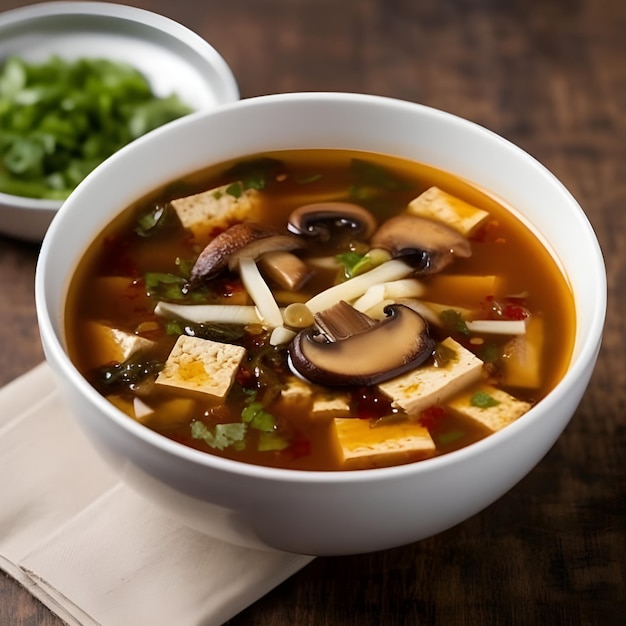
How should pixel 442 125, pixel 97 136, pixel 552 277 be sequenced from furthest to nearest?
pixel 97 136
pixel 442 125
pixel 552 277

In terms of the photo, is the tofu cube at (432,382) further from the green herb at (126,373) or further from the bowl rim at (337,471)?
the green herb at (126,373)

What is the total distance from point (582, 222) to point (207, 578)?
1.04 meters

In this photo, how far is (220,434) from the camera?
1.91m

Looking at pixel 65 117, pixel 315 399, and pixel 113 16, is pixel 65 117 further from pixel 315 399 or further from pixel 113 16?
pixel 315 399

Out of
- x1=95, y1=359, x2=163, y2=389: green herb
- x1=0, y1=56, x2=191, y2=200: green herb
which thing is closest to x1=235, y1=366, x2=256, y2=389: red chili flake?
x1=95, y1=359, x2=163, y2=389: green herb

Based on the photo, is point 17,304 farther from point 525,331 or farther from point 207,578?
point 525,331

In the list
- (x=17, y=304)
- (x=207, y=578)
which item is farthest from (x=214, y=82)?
(x=207, y=578)

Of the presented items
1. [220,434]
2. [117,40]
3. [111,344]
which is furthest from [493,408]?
[117,40]

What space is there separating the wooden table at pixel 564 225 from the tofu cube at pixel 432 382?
1.19 feet

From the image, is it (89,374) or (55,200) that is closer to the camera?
(89,374)

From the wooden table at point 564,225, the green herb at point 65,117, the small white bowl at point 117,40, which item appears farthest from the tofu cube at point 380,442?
the small white bowl at point 117,40

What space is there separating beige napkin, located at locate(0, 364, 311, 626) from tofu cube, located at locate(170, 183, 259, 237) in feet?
1.84

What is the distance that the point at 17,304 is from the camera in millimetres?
2727

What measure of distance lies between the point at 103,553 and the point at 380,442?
63cm
